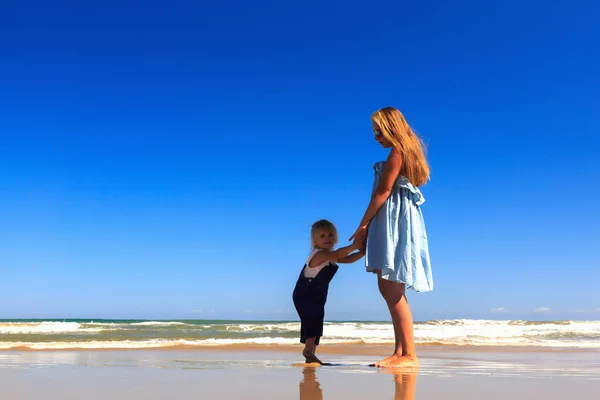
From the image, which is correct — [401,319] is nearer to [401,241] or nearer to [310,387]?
[401,241]

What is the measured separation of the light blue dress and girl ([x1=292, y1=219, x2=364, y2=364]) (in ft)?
0.77

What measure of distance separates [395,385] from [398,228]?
1.36m

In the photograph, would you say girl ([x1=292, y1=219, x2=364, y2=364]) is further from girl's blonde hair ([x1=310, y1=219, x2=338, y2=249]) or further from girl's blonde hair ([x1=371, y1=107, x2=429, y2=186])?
girl's blonde hair ([x1=371, y1=107, x2=429, y2=186])

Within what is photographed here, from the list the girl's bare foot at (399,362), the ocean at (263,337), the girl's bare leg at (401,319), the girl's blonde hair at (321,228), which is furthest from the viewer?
the ocean at (263,337)

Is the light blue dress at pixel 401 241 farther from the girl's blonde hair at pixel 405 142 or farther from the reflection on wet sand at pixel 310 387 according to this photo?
the reflection on wet sand at pixel 310 387

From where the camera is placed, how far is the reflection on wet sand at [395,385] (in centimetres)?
262

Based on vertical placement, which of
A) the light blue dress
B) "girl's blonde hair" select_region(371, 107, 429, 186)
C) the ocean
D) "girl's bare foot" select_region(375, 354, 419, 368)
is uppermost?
"girl's blonde hair" select_region(371, 107, 429, 186)

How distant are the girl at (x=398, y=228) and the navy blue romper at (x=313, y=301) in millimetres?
422

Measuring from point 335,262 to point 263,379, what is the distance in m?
1.31

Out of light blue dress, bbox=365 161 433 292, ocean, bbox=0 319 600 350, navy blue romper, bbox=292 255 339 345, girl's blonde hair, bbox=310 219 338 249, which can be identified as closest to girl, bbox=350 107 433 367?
light blue dress, bbox=365 161 433 292

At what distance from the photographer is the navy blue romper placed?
425 centimetres

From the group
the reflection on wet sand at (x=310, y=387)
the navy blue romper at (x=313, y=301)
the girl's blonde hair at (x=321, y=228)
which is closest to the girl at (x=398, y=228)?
the girl's blonde hair at (x=321, y=228)

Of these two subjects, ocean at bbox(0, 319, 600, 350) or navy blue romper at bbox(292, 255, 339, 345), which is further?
ocean at bbox(0, 319, 600, 350)

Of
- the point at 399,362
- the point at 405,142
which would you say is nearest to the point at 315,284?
the point at 399,362
